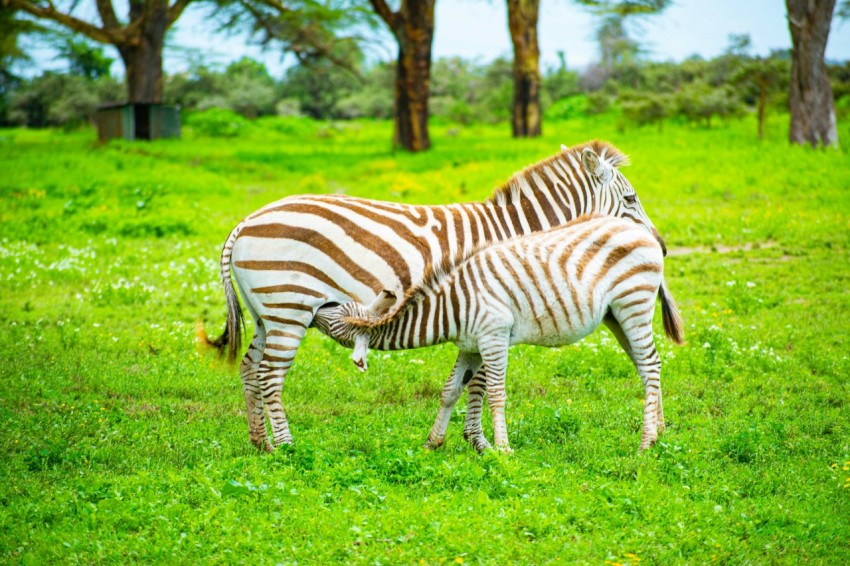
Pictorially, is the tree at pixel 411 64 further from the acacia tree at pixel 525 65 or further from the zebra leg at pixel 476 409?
the zebra leg at pixel 476 409

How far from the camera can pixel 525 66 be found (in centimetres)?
2998

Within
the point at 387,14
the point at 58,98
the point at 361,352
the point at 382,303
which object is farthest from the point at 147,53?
the point at 361,352

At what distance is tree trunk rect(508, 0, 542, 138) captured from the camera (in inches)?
1160

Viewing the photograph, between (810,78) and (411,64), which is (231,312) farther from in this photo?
(411,64)

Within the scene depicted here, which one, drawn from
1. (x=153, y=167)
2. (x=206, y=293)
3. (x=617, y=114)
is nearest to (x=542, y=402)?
(x=206, y=293)

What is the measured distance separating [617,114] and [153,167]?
2024 centimetres

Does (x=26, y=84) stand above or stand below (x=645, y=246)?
above

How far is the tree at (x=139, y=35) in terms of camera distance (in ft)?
94.4

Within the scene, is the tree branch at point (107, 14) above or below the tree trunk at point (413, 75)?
above

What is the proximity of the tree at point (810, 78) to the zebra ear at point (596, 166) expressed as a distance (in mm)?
16377

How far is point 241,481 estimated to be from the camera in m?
6.13

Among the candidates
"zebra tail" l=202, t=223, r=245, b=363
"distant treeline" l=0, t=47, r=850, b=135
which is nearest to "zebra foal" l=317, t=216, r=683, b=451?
"zebra tail" l=202, t=223, r=245, b=363

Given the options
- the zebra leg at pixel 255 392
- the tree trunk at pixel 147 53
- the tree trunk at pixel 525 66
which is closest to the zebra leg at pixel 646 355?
the zebra leg at pixel 255 392

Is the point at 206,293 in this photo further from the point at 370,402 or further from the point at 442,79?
the point at 442,79
